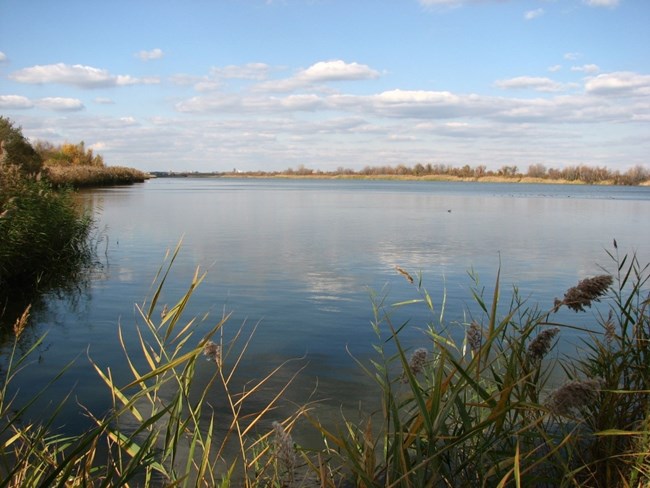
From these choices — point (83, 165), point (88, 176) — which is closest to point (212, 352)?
point (88, 176)

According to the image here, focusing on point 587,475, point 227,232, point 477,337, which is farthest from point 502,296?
point 227,232

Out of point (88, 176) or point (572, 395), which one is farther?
point (88, 176)

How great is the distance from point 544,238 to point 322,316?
48.7 feet

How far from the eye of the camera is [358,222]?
28297 mm

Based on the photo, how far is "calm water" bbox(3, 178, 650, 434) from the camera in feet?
26.3

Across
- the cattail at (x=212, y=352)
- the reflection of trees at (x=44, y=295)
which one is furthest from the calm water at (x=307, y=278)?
the cattail at (x=212, y=352)

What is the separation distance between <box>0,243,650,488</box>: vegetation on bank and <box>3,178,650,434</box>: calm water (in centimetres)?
127

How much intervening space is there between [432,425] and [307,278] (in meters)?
11.8

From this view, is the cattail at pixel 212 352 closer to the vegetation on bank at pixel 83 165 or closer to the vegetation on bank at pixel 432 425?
the vegetation on bank at pixel 432 425

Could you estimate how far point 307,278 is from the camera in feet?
45.0

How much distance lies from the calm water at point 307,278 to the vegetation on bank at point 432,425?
4.17 ft

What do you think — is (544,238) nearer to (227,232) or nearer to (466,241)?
(466,241)

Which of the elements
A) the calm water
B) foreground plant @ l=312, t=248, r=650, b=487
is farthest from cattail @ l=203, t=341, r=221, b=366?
the calm water

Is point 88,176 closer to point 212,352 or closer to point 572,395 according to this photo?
point 212,352
